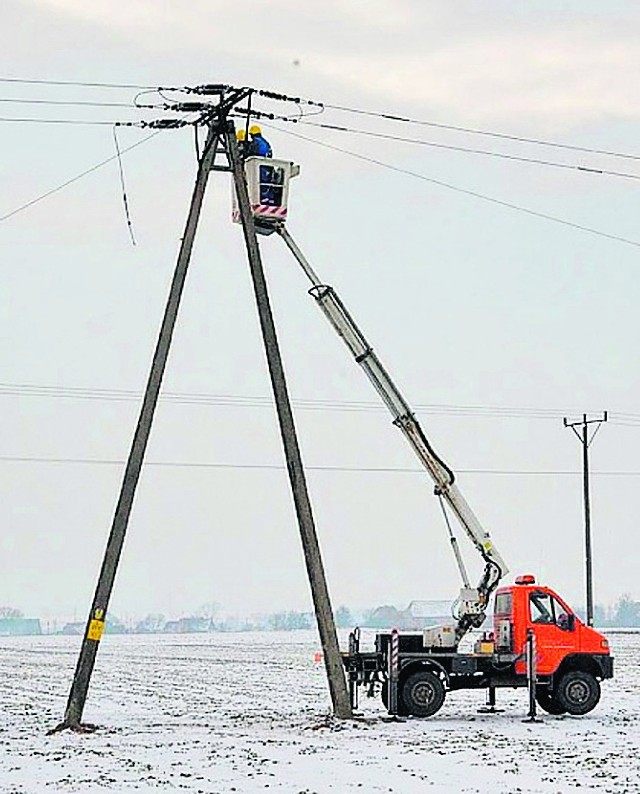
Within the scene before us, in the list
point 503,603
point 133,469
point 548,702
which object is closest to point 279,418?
point 133,469

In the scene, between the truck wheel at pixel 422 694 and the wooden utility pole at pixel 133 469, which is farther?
the truck wheel at pixel 422 694

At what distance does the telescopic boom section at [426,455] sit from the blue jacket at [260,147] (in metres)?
2.60

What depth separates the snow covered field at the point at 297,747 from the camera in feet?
59.0

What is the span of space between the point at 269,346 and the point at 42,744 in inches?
317

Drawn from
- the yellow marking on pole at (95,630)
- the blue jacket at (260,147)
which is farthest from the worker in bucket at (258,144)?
the yellow marking on pole at (95,630)

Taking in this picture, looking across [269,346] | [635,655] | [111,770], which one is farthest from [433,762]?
[635,655]

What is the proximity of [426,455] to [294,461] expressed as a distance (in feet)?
12.8

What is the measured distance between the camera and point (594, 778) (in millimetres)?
18250

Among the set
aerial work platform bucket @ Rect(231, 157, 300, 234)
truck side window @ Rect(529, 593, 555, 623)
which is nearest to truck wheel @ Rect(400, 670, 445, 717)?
truck side window @ Rect(529, 593, 555, 623)

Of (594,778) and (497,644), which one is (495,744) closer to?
(594,778)

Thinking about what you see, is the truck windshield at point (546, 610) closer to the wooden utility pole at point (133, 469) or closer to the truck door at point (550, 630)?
the truck door at point (550, 630)

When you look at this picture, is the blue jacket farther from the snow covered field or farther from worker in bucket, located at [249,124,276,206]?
the snow covered field

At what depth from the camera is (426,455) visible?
2959 centimetres

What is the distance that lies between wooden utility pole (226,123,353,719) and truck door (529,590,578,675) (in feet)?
14.3
